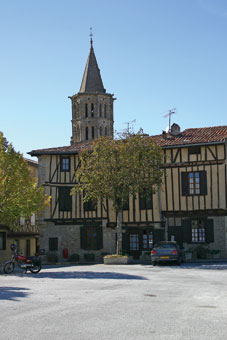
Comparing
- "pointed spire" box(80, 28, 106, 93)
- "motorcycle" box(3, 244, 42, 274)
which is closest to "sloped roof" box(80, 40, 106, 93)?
"pointed spire" box(80, 28, 106, 93)

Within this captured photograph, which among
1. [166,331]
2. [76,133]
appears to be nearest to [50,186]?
[166,331]

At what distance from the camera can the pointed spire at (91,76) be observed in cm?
8138

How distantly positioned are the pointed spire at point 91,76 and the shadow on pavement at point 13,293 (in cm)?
6848

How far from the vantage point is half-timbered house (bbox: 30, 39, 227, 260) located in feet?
105

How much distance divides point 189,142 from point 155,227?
6.15m

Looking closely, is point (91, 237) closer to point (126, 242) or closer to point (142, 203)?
point (126, 242)

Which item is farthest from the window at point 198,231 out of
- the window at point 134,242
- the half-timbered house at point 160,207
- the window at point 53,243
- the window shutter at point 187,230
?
the window at point 53,243

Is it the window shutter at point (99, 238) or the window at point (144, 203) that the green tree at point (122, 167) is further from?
the window shutter at point (99, 238)

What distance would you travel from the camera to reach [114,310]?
10562 mm

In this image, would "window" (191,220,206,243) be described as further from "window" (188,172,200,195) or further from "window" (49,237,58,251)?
"window" (49,237,58,251)

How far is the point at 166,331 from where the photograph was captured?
8344 mm

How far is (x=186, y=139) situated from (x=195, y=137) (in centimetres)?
61

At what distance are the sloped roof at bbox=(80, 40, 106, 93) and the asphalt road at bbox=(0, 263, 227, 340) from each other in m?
66.6

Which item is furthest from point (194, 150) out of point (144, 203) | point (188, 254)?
point (188, 254)
